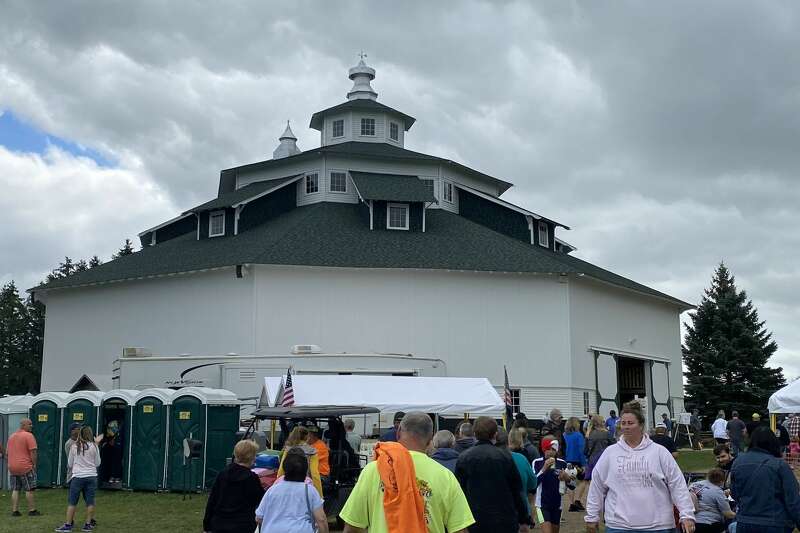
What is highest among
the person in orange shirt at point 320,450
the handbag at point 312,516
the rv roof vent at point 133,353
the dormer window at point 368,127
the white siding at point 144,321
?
the dormer window at point 368,127

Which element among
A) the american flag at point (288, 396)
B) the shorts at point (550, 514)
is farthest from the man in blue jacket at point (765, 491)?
the american flag at point (288, 396)

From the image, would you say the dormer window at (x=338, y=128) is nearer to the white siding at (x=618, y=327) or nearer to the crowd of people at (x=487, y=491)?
the white siding at (x=618, y=327)

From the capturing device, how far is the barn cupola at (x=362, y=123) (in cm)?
4653

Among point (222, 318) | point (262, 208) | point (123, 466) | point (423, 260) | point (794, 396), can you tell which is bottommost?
point (123, 466)

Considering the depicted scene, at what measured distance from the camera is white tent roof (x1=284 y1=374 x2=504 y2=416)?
19016mm

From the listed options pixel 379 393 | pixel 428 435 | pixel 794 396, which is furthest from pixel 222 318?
pixel 428 435

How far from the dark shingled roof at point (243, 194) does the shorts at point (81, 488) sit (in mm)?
23804

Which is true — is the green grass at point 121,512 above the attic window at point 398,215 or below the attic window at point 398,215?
below

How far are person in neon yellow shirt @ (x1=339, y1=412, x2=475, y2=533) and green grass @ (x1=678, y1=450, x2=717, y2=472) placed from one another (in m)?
21.7

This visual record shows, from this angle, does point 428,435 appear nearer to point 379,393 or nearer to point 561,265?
Answer: point 379,393

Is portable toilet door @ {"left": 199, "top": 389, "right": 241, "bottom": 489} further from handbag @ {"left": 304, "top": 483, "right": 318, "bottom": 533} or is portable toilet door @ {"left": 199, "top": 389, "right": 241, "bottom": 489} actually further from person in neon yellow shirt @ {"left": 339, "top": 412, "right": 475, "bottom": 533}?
person in neon yellow shirt @ {"left": 339, "top": 412, "right": 475, "bottom": 533}

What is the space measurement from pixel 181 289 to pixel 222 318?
2551 millimetres

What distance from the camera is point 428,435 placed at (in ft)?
20.0

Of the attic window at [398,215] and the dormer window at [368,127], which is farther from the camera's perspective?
the dormer window at [368,127]
